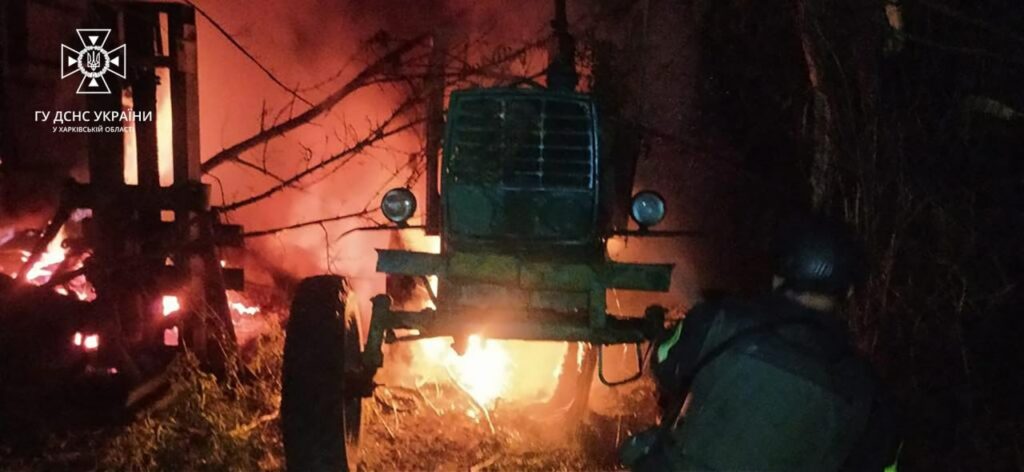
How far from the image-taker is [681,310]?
9484mm

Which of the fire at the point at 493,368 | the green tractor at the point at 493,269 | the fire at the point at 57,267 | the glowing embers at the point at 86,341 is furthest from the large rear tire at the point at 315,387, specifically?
the fire at the point at 57,267

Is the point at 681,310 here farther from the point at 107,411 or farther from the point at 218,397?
the point at 107,411

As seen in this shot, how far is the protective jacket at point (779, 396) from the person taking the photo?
279 cm

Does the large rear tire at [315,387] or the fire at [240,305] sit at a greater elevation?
the large rear tire at [315,387]

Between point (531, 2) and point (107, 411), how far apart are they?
6924 millimetres

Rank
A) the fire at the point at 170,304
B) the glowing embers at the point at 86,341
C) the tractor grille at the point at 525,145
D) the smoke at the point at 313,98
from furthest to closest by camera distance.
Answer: the smoke at the point at 313,98, the fire at the point at 170,304, the glowing embers at the point at 86,341, the tractor grille at the point at 525,145

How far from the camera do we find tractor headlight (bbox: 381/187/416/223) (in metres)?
5.62

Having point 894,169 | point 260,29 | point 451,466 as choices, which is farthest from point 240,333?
point 894,169

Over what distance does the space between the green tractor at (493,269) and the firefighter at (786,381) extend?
6.34 feet

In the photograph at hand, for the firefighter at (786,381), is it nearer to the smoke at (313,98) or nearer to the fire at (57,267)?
the fire at (57,267)

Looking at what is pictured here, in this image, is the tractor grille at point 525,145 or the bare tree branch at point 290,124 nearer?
the tractor grille at point 525,145

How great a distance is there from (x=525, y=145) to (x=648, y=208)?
96 centimetres

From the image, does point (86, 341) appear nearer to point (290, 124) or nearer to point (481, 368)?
point (290, 124)

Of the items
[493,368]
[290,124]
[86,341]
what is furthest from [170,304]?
[493,368]
